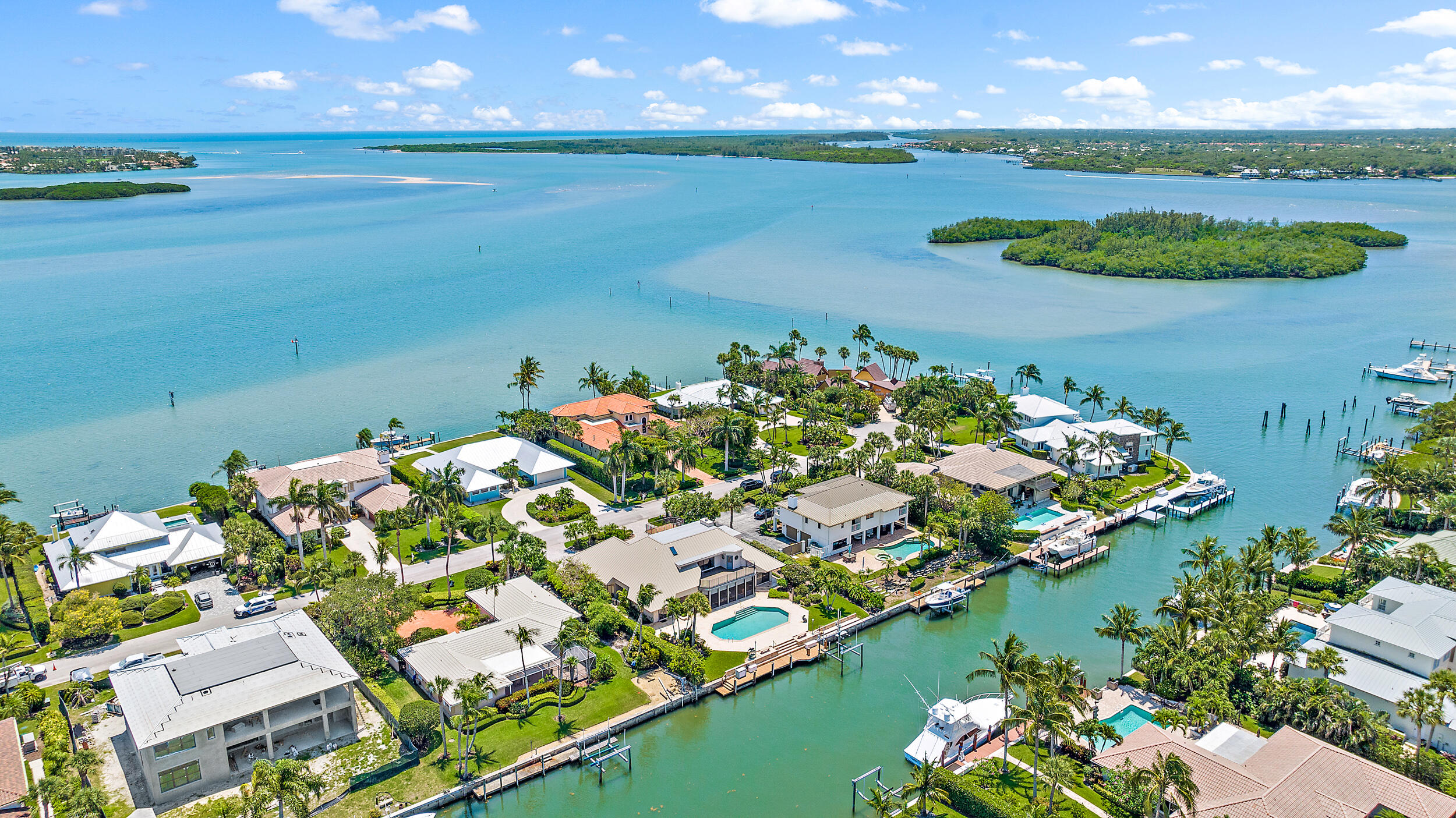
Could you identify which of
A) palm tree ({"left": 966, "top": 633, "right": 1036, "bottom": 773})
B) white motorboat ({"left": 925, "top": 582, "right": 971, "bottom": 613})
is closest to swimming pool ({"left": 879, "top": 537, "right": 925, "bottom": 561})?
white motorboat ({"left": 925, "top": 582, "right": 971, "bottom": 613})

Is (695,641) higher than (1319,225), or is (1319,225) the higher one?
(1319,225)

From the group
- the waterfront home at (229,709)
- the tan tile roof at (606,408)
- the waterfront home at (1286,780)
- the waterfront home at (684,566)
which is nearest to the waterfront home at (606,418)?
the tan tile roof at (606,408)

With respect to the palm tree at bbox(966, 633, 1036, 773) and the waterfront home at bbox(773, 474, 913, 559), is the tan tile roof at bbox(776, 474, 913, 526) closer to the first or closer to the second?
the waterfront home at bbox(773, 474, 913, 559)

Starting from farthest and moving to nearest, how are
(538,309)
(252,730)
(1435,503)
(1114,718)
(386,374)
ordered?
(538,309) → (386,374) → (1435,503) → (1114,718) → (252,730)

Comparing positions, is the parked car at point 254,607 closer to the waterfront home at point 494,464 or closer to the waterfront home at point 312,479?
the waterfront home at point 312,479

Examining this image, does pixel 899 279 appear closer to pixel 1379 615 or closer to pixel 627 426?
pixel 627 426

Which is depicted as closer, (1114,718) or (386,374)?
(1114,718)

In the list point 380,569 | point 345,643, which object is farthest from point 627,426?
point 345,643
